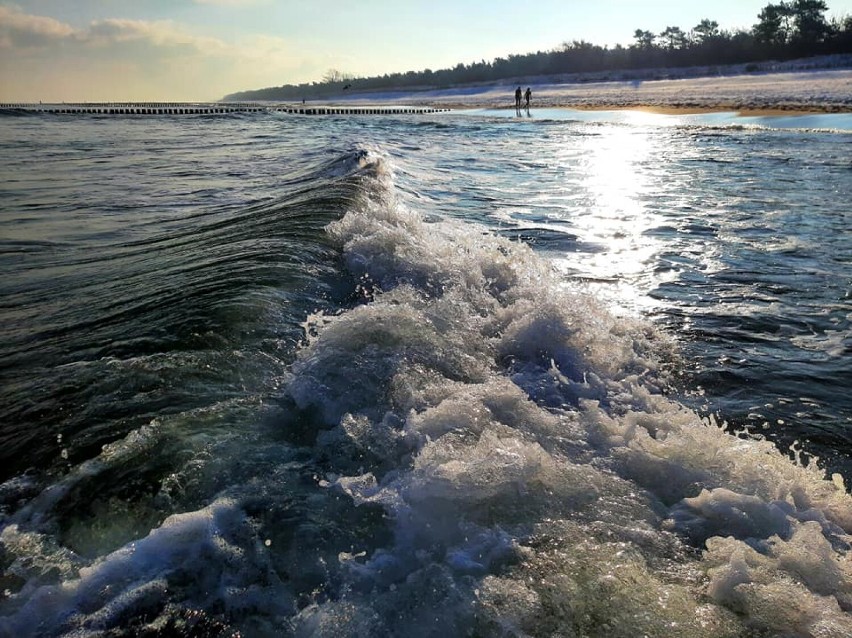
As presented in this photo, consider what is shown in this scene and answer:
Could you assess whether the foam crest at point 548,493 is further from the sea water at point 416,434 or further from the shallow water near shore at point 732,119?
the shallow water near shore at point 732,119

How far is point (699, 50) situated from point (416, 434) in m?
76.7

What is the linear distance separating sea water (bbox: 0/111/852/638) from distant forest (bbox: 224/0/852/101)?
6537 centimetres

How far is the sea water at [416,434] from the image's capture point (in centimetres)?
192

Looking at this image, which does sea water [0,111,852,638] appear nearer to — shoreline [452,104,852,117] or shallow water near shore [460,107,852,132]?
shallow water near shore [460,107,852,132]

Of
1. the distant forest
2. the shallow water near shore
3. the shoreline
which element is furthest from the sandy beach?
the distant forest

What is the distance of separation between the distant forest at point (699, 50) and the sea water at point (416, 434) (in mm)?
65370

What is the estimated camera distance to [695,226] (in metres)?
8.33

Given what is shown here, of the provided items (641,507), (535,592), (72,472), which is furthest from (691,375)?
(72,472)

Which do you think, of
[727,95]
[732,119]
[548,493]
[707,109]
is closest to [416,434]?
[548,493]

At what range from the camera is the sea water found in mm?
1924

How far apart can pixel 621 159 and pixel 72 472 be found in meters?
16.8

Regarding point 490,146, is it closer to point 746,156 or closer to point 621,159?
point 621,159

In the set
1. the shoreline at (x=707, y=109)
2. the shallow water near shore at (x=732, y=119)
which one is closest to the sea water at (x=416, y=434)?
the shallow water near shore at (x=732, y=119)

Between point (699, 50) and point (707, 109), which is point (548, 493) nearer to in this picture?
point (707, 109)
